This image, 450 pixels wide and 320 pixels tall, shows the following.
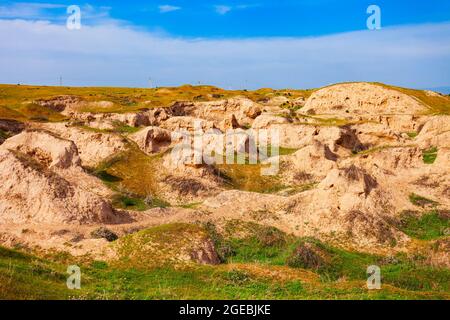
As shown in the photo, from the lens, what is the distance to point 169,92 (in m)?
96.9

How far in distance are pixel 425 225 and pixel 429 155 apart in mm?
17320

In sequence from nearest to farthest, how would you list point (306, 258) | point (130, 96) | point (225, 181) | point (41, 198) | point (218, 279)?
point (218, 279), point (306, 258), point (41, 198), point (225, 181), point (130, 96)

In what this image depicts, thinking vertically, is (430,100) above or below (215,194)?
above

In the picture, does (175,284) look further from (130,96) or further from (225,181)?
(130,96)

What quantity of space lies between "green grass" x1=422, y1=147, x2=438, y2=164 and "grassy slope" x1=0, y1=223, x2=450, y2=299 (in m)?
20.3

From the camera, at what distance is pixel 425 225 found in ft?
103

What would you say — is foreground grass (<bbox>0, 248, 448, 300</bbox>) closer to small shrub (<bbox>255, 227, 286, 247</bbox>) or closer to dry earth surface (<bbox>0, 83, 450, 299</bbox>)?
dry earth surface (<bbox>0, 83, 450, 299</bbox>)

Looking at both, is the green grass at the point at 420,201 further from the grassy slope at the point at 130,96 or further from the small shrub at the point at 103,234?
the grassy slope at the point at 130,96

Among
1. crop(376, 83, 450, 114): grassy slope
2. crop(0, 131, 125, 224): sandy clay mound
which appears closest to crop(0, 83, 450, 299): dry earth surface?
crop(0, 131, 125, 224): sandy clay mound

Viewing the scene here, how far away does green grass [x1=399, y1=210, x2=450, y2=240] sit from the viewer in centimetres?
3014

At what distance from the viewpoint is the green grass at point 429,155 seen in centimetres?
4438

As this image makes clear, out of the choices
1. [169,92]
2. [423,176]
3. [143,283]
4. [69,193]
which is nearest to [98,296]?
[143,283]

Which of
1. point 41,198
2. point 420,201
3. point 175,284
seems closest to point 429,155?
point 420,201
